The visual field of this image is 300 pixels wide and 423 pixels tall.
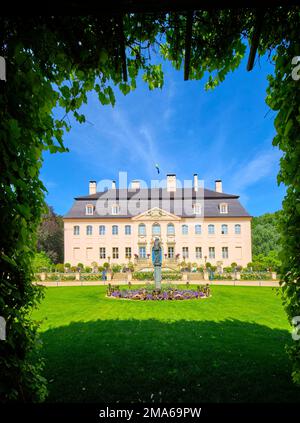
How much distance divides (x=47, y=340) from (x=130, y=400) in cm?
402

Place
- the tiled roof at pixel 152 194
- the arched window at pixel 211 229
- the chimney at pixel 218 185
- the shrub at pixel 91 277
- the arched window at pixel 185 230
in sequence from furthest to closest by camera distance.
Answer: the chimney at pixel 218 185
the tiled roof at pixel 152 194
the arched window at pixel 185 230
the arched window at pixel 211 229
the shrub at pixel 91 277

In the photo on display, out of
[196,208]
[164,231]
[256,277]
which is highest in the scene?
[196,208]

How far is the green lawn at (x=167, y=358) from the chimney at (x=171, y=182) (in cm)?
3644

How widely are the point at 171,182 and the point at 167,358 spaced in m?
41.6

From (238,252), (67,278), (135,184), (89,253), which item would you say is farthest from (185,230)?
(67,278)

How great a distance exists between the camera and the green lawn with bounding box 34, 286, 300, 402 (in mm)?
3471

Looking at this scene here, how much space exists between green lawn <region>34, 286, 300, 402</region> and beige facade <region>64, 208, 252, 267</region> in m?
30.2

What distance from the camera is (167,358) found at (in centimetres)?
489

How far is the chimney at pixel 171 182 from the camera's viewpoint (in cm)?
4538

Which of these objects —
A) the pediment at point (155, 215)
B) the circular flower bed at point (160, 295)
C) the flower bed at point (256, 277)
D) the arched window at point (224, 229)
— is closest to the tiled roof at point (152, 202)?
the pediment at point (155, 215)

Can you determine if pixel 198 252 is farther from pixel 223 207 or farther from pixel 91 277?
pixel 91 277

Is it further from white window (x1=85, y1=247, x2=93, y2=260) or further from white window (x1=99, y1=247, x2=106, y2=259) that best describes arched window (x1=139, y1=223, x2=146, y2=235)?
white window (x1=85, y1=247, x2=93, y2=260)

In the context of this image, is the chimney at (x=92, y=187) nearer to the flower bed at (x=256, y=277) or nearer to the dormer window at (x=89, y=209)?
the dormer window at (x=89, y=209)
